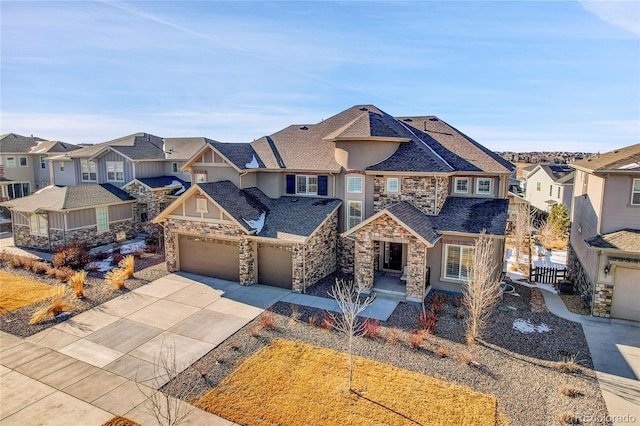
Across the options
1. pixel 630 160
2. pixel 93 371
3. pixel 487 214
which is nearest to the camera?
pixel 93 371

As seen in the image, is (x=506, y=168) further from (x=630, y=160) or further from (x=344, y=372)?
(x=344, y=372)

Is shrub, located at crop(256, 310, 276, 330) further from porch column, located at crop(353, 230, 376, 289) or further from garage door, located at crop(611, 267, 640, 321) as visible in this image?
garage door, located at crop(611, 267, 640, 321)

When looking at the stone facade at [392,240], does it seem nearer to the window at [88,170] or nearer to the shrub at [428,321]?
the shrub at [428,321]

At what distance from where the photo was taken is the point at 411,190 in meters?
18.5

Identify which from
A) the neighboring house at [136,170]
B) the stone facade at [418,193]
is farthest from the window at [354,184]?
the neighboring house at [136,170]

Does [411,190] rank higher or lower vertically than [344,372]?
higher

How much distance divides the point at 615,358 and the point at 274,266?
42.3 feet

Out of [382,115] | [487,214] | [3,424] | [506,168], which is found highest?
[382,115]

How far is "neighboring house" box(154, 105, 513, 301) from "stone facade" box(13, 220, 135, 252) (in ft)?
28.9

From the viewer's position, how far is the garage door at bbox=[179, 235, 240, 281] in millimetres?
18672

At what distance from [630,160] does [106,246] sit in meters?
28.2

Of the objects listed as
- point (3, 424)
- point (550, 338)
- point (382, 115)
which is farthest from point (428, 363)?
point (382, 115)

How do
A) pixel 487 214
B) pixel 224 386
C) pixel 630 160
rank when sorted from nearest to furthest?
pixel 224 386
pixel 630 160
pixel 487 214

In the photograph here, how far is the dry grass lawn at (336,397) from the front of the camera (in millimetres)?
9156
